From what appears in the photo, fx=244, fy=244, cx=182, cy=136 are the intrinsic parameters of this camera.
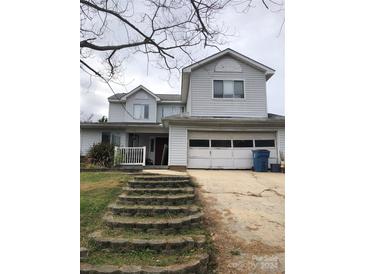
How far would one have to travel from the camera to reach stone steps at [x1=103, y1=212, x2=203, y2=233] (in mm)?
3619

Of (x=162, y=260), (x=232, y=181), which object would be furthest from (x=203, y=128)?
(x=162, y=260)

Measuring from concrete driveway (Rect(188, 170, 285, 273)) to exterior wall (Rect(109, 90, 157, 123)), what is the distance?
9789mm

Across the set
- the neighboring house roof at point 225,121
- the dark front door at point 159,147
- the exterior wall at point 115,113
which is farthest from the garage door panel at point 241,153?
the exterior wall at point 115,113

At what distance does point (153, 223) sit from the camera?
3.63 metres

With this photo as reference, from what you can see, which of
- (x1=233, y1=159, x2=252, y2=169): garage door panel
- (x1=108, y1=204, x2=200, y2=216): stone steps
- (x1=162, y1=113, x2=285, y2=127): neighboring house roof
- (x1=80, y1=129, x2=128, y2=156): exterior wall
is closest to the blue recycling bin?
(x1=233, y1=159, x2=252, y2=169): garage door panel

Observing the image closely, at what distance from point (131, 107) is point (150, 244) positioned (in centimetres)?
1351

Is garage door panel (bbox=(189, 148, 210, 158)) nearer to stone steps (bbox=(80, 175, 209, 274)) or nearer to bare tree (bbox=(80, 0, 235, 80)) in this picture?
stone steps (bbox=(80, 175, 209, 274))

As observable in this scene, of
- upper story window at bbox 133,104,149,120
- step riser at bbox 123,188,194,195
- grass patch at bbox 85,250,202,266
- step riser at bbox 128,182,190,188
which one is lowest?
grass patch at bbox 85,250,202,266
